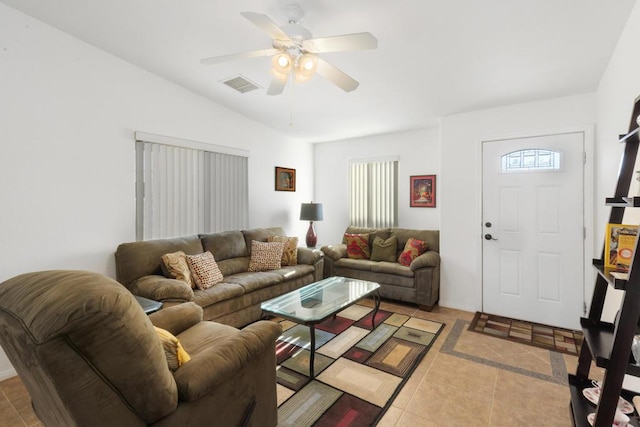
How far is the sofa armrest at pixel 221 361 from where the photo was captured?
1.22 metres

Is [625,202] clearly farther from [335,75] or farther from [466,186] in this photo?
[466,186]

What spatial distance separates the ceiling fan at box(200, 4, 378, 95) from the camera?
1.77 m

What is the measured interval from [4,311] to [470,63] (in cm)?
320

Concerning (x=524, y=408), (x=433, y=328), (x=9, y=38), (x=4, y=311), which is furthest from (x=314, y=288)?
(x=9, y=38)

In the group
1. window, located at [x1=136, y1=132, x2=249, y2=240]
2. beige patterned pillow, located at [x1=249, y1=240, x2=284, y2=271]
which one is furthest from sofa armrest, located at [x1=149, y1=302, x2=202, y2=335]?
beige patterned pillow, located at [x1=249, y1=240, x2=284, y2=271]

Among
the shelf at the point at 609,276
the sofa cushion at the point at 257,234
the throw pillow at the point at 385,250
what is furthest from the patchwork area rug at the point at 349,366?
the shelf at the point at 609,276

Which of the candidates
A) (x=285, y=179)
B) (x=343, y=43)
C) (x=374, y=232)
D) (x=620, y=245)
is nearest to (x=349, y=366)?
(x=620, y=245)

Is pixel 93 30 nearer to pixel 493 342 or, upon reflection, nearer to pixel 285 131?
pixel 285 131

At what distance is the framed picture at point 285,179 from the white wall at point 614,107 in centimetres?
383

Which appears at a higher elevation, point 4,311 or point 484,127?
point 484,127

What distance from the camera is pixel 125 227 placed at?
2.99 m

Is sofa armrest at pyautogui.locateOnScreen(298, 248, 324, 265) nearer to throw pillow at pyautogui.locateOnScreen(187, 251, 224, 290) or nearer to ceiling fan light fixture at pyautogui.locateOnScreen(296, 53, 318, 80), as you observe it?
throw pillow at pyautogui.locateOnScreen(187, 251, 224, 290)

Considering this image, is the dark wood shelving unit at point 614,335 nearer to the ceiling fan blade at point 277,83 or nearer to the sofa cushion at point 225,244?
the ceiling fan blade at point 277,83

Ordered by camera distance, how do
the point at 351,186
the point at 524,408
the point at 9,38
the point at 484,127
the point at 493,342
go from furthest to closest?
the point at 351,186 → the point at 484,127 → the point at 493,342 → the point at 9,38 → the point at 524,408
